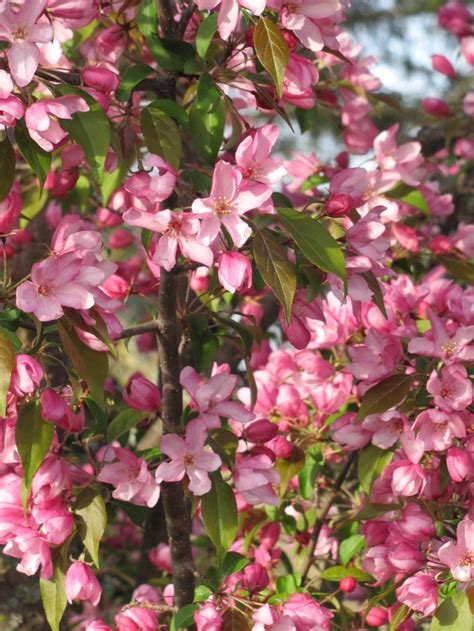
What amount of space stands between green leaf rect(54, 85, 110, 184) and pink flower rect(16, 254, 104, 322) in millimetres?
100

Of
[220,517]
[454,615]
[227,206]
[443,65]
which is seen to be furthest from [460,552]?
[443,65]

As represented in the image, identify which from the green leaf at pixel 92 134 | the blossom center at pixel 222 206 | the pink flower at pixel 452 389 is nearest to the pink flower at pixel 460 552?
the pink flower at pixel 452 389

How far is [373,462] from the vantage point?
1.36m

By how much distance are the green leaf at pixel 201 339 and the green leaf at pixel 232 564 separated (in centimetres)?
26

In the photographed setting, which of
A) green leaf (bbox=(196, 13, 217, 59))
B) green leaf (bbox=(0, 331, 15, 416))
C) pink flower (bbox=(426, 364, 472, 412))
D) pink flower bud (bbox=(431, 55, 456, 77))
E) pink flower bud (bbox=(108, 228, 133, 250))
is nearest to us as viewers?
green leaf (bbox=(0, 331, 15, 416))

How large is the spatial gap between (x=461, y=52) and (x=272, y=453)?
1.40m

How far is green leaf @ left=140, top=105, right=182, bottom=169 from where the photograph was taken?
3.76 feet

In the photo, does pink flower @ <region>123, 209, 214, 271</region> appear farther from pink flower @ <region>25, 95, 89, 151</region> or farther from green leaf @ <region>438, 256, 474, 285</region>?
green leaf @ <region>438, 256, 474, 285</region>

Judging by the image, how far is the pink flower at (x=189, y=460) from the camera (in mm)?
1188

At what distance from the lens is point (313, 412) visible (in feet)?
5.51

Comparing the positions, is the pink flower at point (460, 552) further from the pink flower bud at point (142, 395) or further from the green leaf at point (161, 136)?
the green leaf at point (161, 136)

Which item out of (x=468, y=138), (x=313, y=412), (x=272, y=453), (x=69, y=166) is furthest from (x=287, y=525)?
(x=468, y=138)

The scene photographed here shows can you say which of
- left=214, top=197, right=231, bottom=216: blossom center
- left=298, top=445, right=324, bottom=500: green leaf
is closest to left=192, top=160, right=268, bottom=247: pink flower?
left=214, top=197, right=231, bottom=216: blossom center

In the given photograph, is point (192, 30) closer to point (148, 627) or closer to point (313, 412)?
point (313, 412)
